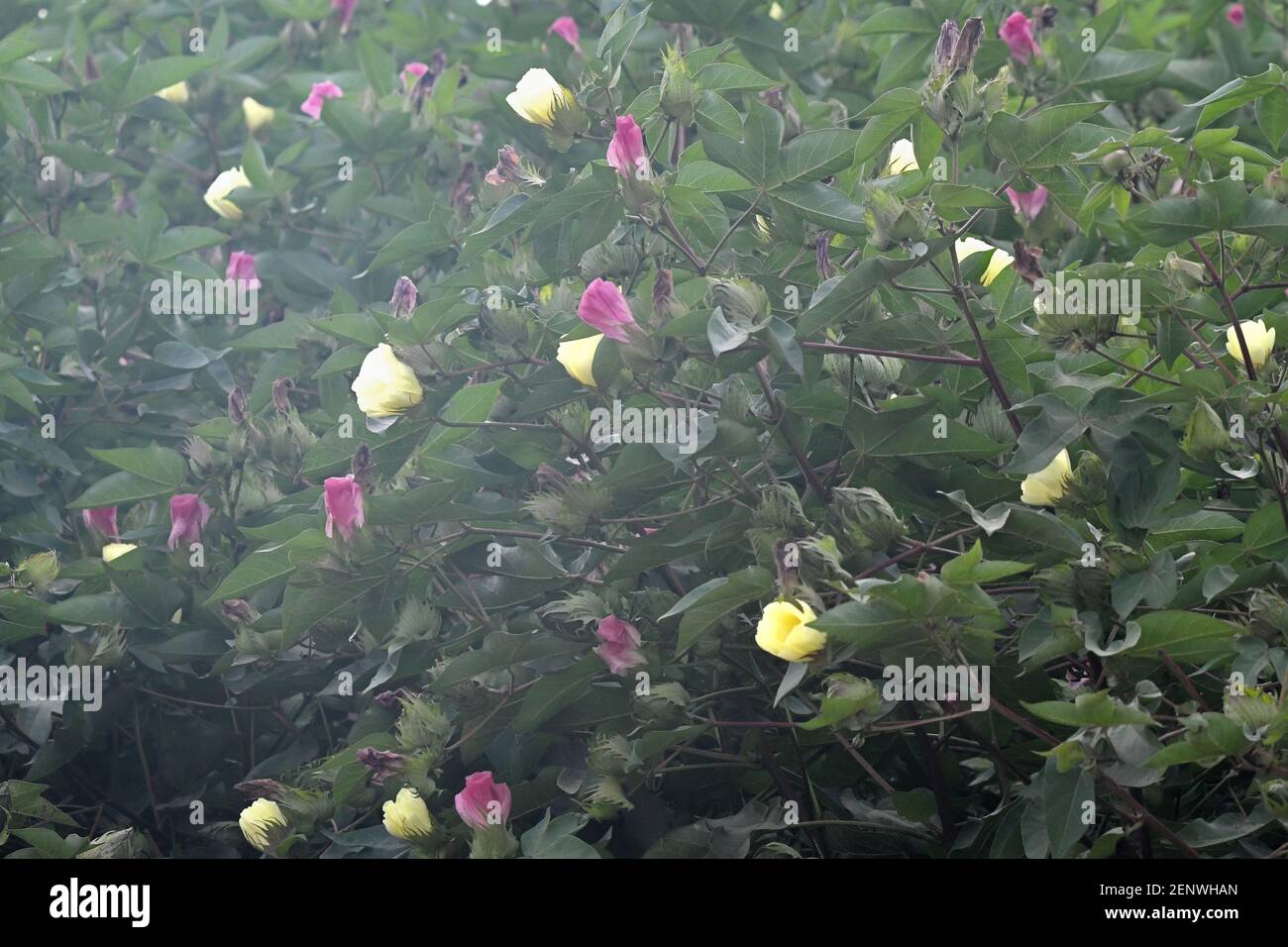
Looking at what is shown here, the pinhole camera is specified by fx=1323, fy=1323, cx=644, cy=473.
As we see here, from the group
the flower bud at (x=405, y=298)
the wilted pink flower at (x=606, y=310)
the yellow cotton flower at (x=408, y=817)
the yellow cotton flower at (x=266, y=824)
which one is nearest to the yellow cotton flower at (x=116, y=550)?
the yellow cotton flower at (x=266, y=824)

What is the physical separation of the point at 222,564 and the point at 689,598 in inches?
43.7

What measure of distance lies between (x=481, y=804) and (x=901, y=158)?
1.35 m

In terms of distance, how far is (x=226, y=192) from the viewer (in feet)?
9.89

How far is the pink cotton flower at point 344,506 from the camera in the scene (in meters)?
1.91

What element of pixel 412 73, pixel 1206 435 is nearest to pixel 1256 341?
pixel 1206 435

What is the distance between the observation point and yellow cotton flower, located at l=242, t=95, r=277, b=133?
133 inches

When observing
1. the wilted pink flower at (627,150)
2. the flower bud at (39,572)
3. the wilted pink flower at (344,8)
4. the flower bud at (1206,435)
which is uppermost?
the wilted pink flower at (344,8)

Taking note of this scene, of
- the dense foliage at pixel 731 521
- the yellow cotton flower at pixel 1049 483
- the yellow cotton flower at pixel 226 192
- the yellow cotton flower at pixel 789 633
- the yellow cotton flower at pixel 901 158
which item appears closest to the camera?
the yellow cotton flower at pixel 789 633

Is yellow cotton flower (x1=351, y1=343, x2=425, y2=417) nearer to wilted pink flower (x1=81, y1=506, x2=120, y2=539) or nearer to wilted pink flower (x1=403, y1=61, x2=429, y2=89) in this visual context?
wilted pink flower (x1=81, y1=506, x2=120, y2=539)

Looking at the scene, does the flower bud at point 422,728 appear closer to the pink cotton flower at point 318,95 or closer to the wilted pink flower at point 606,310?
the wilted pink flower at point 606,310

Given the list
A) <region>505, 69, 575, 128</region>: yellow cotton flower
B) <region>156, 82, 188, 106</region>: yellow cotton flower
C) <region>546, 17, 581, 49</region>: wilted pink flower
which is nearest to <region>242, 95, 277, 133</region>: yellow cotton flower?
<region>156, 82, 188, 106</region>: yellow cotton flower

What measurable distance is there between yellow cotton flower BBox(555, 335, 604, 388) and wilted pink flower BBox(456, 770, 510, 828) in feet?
1.93

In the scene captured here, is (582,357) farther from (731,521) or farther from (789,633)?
(789,633)

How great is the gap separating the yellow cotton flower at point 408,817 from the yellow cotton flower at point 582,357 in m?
0.66
